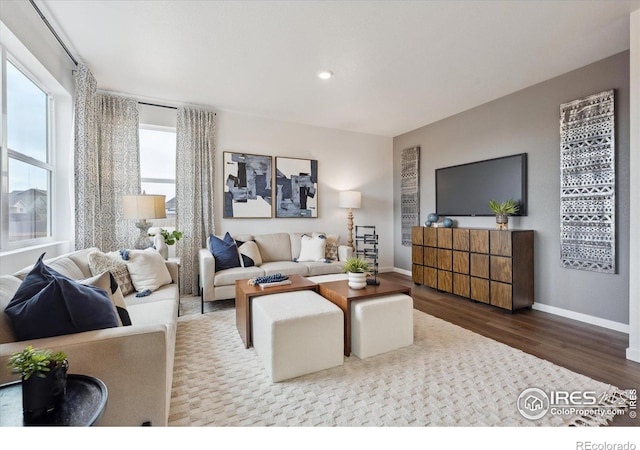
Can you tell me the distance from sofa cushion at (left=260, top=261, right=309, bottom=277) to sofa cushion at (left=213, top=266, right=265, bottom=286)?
117 mm

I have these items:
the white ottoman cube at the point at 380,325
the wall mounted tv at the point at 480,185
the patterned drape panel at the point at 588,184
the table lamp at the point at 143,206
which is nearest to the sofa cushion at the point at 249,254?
the table lamp at the point at 143,206

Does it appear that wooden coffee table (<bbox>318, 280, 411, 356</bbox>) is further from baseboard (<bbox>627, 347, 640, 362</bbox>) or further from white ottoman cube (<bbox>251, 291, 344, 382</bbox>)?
baseboard (<bbox>627, 347, 640, 362</bbox>)

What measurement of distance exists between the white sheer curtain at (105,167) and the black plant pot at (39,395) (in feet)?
8.60

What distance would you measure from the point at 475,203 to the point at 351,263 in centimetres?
247

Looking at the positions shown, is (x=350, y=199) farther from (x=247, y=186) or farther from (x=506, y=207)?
(x=506, y=207)

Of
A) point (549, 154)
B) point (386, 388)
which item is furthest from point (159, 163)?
point (549, 154)

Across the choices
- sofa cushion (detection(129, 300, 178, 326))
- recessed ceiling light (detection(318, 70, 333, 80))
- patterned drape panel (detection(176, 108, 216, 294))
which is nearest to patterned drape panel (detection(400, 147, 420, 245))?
recessed ceiling light (detection(318, 70, 333, 80))

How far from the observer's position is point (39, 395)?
846 mm

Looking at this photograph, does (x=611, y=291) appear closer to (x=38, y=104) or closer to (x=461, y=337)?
(x=461, y=337)

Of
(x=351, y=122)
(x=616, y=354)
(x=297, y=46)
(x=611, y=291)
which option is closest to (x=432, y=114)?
(x=351, y=122)

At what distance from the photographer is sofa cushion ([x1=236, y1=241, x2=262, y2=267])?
12.0ft

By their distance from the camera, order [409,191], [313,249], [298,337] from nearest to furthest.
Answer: [298,337] → [313,249] → [409,191]

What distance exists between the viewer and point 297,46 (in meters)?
2.56

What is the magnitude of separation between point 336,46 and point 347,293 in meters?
2.20
